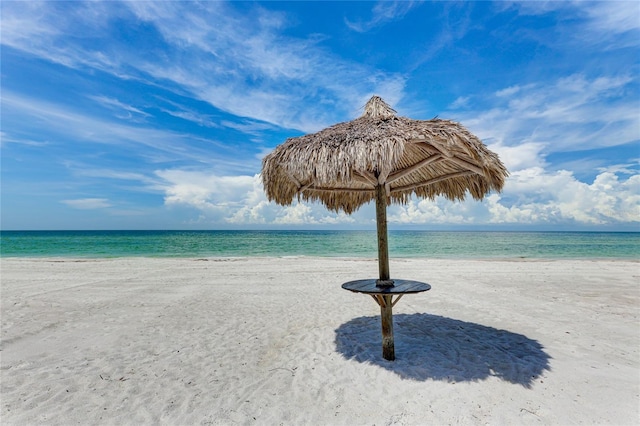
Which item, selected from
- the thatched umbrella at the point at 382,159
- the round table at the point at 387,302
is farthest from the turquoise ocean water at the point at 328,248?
the round table at the point at 387,302

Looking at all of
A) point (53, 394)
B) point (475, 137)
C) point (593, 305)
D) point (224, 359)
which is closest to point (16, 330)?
point (53, 394)

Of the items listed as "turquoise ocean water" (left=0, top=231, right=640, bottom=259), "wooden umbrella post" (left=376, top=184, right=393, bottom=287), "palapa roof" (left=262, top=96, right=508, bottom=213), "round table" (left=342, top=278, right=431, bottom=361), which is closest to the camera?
"palapa roof" (left=262, top=96, right=508, bottom=213)

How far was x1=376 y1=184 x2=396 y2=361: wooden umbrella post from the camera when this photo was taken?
4086mm

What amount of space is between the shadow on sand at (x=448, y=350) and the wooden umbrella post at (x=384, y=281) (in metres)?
0.18

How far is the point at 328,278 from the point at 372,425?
8.39 metres

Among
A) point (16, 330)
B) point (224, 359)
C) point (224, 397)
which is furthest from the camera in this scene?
point (16, 330)

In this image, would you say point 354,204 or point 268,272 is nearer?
point 354,204

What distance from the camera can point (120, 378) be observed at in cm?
385

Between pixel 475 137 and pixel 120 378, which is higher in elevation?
pixel 475 137

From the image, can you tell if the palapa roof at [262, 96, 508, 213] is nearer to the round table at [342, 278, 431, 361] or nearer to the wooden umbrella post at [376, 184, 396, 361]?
the wooden umbrella post at [376, 184, 396, 361]

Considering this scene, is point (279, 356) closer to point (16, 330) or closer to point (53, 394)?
point (53, 394)

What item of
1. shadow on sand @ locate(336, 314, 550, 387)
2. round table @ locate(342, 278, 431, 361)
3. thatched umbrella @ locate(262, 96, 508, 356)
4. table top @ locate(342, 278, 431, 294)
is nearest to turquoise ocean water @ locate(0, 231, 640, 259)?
shadow on sand @ locate(336, 314, 550, 387)

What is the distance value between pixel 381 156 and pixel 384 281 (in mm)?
1677

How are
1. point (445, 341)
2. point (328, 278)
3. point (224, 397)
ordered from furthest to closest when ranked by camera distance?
point (328, 278) < point (445, 341) < point (224, 397)
